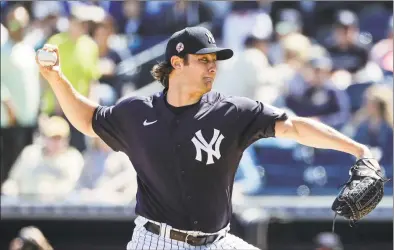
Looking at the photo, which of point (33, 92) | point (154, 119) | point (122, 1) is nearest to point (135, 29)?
point (122, 1)

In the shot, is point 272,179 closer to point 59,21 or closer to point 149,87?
point 149,87

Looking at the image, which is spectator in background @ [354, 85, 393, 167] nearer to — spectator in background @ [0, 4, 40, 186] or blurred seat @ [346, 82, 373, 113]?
blurred seat @ [346, 82, 373, 113]

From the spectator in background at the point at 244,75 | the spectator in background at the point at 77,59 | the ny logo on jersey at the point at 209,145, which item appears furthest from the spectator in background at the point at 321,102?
the ny logo on jersey at the point at 209,145

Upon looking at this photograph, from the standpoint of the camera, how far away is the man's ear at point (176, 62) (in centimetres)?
398

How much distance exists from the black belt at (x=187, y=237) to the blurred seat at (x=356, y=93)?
4.31m

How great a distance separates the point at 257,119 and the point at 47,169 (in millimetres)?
4026

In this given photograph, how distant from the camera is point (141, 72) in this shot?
8.35 m

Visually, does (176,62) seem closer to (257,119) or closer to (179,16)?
(257,119)

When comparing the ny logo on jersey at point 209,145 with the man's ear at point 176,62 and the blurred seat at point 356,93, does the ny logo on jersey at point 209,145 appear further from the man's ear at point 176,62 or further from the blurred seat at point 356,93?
the blurred seat at point 356,93

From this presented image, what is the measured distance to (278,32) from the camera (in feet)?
27.9

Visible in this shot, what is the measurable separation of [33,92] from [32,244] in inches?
91.3

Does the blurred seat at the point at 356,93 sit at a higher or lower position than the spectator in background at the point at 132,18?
lower

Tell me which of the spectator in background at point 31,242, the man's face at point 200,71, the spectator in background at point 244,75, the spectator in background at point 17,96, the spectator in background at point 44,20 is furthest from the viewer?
the spectator in background at point 44,20

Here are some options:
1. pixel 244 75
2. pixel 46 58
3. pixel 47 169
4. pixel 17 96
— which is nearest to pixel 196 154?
pixel 46 58
